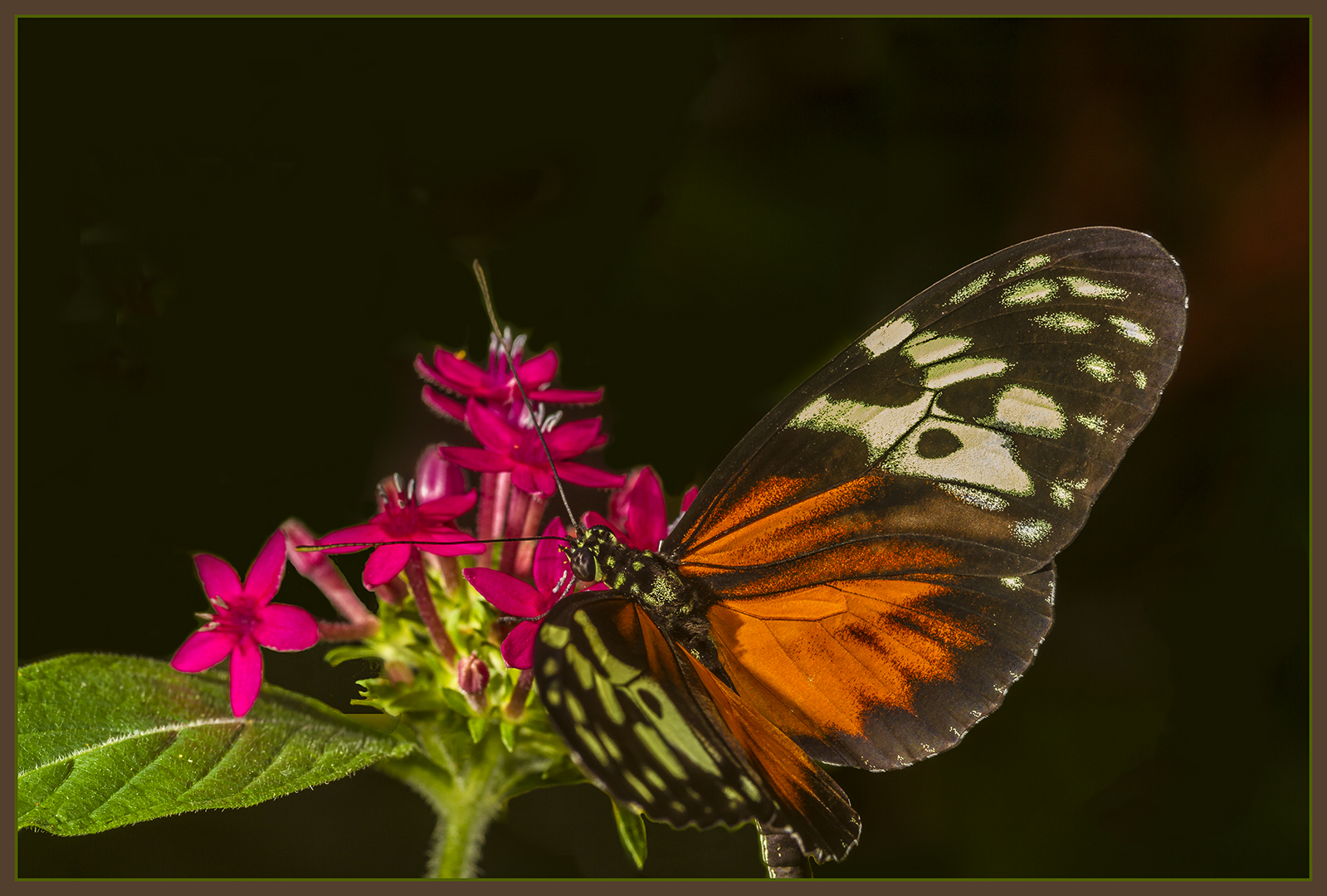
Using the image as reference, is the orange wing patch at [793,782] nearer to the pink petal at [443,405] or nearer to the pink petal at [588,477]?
the pink petal at [588,477]

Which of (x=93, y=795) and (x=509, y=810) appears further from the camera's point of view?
(x=509, y=810)

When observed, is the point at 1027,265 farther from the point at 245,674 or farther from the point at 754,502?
the point at 245,674

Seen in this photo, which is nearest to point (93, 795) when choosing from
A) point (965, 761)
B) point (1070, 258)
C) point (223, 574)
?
point (223, 574)

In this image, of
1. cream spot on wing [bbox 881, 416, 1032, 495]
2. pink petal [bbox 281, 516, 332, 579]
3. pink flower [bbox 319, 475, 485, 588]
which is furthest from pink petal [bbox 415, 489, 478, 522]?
cream spot on wing [bbox 881, 416, 1032, 495]

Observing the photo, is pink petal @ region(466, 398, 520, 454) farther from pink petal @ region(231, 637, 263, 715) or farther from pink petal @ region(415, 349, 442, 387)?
pink petal @ region(231, 637, 263, 715)

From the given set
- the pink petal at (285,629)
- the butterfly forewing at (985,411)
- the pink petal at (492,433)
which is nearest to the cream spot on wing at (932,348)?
the butterfly forewing at (985,411)

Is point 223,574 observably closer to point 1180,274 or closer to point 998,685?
point 998,685
